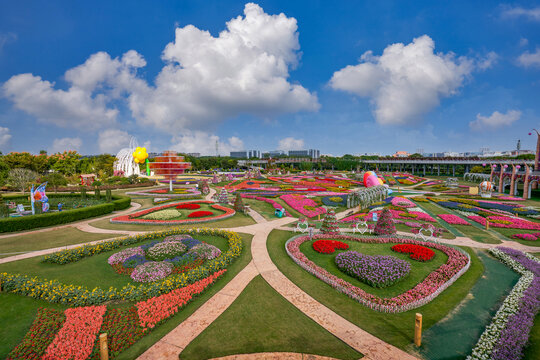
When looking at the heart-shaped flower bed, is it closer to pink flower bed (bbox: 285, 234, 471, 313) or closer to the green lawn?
pink flower bed (bbox: 285, 234, 471, 313)

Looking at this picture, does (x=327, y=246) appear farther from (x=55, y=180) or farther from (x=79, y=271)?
(x=55, y=180)

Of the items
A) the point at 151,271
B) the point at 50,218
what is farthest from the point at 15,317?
the point at 50,218

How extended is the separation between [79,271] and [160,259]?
4.17 m

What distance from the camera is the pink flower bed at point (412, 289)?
32.7 feet

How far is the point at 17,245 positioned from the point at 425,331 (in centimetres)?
2627

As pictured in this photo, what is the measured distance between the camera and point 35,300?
10602mm

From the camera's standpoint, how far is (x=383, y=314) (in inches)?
379

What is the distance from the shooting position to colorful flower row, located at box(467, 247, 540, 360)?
24.3 feet

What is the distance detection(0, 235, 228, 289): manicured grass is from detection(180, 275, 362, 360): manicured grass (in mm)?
5845

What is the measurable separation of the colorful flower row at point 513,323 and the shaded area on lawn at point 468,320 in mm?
309

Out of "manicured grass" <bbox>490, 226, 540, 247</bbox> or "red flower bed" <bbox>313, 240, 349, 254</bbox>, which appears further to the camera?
"manicured grass" <bbox>490, 226, 540, 247</bbox>

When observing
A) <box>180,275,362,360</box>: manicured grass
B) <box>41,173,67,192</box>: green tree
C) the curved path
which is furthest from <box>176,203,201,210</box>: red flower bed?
<box>41,173,67,192</box>: green tree

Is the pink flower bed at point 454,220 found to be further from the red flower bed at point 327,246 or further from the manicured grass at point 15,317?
the manicured grass at point 15,317

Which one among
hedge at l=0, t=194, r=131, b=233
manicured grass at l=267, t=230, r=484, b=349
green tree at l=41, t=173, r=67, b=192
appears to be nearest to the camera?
manicured grass at l=267, t=230, r=484, b=349
